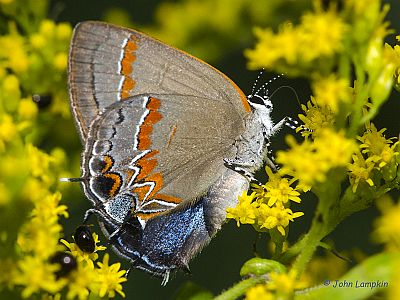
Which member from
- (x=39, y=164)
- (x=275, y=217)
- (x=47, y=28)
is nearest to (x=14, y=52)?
(x=47, y=28)

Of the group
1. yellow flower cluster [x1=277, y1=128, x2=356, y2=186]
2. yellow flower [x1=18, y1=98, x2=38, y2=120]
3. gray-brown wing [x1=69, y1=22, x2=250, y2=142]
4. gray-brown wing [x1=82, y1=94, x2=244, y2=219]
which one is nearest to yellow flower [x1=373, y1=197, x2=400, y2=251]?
yellow flower cluster [x1=277, y1=128, x2=356, y2=186]

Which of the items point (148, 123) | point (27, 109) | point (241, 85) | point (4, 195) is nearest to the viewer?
point (4, 195)

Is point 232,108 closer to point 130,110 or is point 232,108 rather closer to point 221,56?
point 130,110

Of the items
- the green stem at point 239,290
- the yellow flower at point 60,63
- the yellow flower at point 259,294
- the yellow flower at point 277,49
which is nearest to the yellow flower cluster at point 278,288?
the yellow flower at point 259,294

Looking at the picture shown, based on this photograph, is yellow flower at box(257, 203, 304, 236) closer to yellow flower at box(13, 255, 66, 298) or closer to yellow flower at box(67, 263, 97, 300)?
yellow flower at box(67, 263, 97, 300)

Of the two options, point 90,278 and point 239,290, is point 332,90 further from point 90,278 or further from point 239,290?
point 90,278

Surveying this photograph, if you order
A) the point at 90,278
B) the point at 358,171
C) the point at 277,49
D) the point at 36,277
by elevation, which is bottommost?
the point at 90,278

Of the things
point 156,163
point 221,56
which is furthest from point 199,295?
point 221,56
